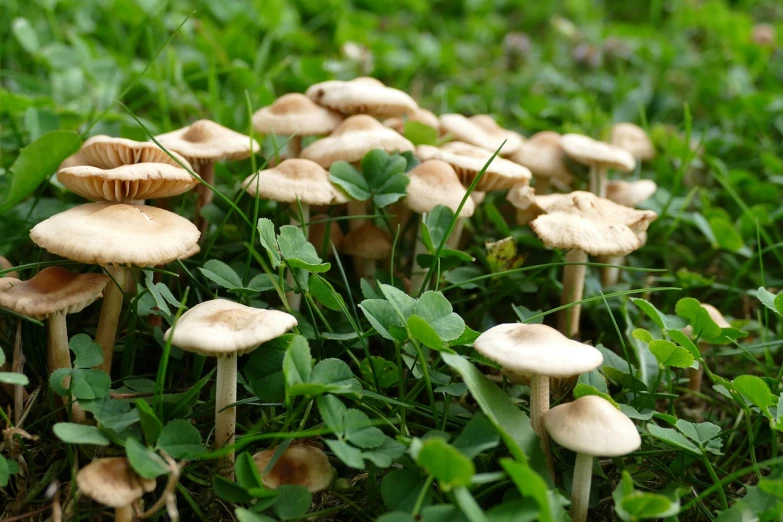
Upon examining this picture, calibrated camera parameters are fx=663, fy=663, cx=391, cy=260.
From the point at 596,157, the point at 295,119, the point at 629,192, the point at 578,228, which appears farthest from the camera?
the point at 629,192

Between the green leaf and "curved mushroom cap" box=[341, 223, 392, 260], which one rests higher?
the green leaf

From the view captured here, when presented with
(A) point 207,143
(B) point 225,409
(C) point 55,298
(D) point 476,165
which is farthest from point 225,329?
(D) point 476,165

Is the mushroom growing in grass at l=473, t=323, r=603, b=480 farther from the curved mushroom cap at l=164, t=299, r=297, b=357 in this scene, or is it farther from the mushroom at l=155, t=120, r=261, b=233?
the mushroom at l=155, t=120, r=261, b=233

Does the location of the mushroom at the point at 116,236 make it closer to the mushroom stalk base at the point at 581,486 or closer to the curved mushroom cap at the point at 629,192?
the mushroom stalk base at the point at 581,486

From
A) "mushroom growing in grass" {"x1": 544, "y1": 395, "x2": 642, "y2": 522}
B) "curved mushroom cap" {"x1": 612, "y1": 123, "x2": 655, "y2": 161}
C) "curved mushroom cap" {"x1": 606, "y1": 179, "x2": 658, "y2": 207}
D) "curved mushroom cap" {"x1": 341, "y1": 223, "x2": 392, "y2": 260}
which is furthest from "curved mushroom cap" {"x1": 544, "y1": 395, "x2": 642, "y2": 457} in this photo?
"curved mushroom cap" {"x1": 612, "y1": 123, "x2": 655, "y2": 161}

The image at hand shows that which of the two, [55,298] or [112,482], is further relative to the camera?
[55,298]

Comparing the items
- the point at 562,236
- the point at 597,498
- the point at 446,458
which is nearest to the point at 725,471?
the point at 597,498

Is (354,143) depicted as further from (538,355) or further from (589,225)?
(538,355)
